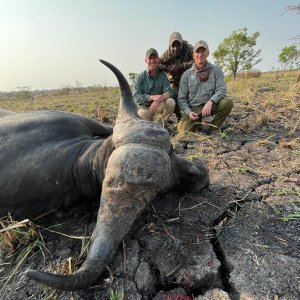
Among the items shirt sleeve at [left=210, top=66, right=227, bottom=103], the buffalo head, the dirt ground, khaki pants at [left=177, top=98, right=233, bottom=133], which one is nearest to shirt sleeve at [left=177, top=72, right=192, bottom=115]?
khaki pants at [left=177, top=98, right=233, bottom=133]

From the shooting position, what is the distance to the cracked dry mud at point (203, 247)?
6.35 ft

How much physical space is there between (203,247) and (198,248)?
0.12ft

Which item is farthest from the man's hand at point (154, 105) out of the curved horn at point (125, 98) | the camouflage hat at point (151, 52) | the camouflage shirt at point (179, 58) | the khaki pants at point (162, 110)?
the curved horn at point (125, 98)

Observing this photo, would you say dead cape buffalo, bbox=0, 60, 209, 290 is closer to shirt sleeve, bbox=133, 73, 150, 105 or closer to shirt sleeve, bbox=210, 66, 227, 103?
shirt sleeve, bbox=133, 73, 150, 105

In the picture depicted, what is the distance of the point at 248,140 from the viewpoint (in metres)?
4.45

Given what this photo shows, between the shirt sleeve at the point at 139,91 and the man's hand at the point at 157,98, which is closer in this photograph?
the man's hand at the point at 157,98

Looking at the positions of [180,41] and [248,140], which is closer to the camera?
[248,140]

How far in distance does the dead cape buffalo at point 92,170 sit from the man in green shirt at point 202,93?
6.56ft

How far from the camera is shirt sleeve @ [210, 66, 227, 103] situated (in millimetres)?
4703

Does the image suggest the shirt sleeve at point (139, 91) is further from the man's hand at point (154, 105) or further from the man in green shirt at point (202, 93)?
the man in green shirt at point (202, 93)

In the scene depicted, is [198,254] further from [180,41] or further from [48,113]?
[180,41]

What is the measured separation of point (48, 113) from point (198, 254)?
6.11 ft

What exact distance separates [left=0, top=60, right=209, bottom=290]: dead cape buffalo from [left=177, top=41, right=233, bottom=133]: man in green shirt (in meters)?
2.00

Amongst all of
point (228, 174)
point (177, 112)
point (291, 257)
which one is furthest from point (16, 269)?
point (177, 112)
